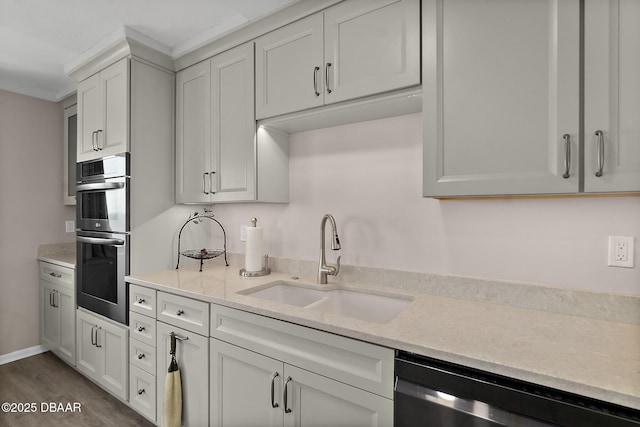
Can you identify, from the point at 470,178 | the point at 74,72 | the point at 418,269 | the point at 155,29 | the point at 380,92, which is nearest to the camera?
the point at 470,178

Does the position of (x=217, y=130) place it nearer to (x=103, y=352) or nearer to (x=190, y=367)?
(x=190, y=367)

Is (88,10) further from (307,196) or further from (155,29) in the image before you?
(307,196)

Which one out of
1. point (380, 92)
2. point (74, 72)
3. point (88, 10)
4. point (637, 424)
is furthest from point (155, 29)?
point (637, 424)

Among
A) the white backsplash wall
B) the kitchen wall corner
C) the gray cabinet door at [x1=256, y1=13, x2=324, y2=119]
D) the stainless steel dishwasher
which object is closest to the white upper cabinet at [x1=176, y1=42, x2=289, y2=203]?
the gray cabinet door at [x1=256, y1=13, x2=324, y2=119]

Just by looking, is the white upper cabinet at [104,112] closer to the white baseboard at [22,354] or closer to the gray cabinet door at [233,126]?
the gray cabinet door at [233,126]

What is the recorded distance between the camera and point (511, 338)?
107cm

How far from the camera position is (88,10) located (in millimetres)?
1857

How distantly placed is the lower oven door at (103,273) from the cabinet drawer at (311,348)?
92 centimetres

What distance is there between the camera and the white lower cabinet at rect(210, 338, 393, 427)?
1.16m

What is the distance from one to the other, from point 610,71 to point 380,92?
79 centimetres

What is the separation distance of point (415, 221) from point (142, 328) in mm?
1737

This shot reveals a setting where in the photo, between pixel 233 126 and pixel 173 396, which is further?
pixel 233 126

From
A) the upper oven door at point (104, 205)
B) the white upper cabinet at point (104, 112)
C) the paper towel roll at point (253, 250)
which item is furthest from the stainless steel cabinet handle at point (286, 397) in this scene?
the white upper cabinet at point (104, 112)

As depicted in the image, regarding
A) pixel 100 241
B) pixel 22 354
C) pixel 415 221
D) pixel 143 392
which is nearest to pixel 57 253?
pixel 22 354
